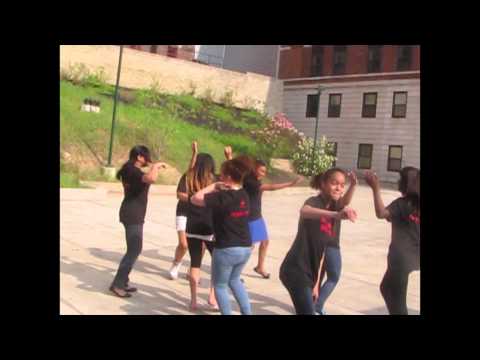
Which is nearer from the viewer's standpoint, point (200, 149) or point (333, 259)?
point (333, 259)

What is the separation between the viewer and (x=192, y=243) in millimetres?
4148

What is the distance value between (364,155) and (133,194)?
14.7 m

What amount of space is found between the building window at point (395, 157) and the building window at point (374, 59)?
8.11 m

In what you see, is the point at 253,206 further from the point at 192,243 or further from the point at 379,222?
the point at 379,222

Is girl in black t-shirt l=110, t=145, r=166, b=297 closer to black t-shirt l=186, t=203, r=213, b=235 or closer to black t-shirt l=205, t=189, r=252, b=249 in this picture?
black t-shirt l=186, t=203, r=213, b=235

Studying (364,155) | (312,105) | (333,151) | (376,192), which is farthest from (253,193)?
(312,105)

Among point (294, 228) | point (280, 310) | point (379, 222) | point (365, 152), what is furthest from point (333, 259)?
point (365, 152)

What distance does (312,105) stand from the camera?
19.2 m

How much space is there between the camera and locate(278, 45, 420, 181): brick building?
1800cm

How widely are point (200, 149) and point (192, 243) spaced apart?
1254 centimetres

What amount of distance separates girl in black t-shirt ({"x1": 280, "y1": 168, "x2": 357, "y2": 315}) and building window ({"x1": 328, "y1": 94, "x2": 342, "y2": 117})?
51.7ft

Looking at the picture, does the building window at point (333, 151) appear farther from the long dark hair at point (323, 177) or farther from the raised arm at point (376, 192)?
the raised arm at point (376, 192)

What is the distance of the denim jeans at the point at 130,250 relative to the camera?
438 centimetres

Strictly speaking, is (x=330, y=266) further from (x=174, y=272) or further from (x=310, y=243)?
(x=174, y=272)
